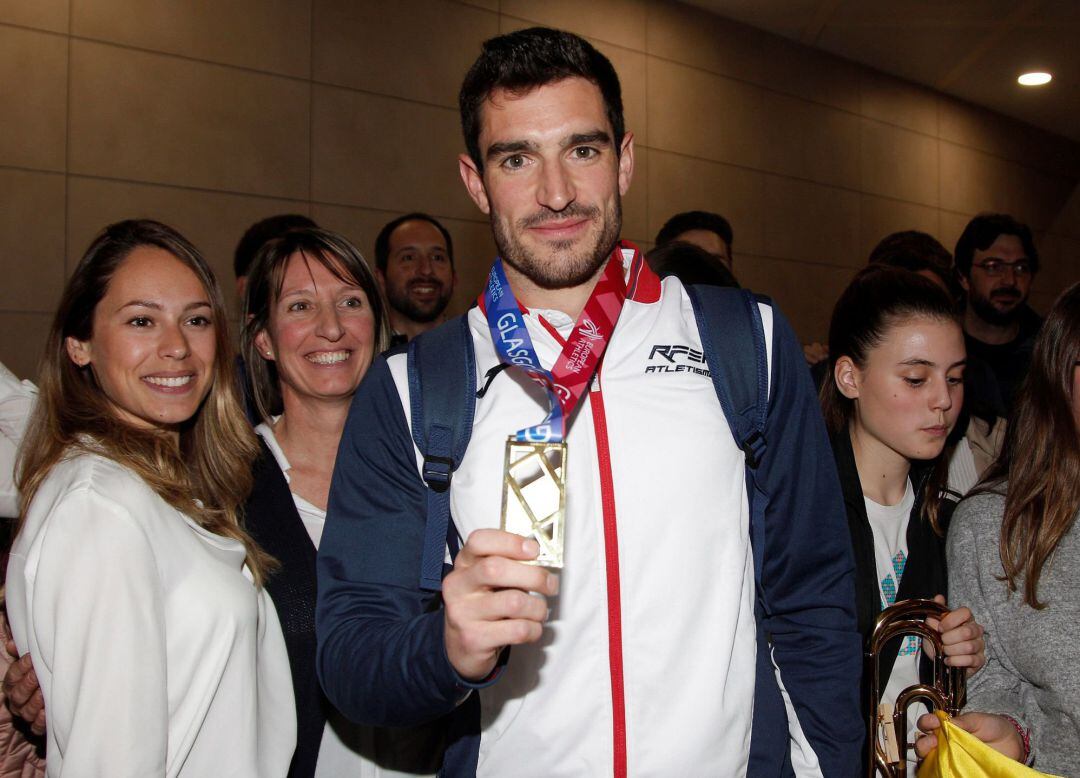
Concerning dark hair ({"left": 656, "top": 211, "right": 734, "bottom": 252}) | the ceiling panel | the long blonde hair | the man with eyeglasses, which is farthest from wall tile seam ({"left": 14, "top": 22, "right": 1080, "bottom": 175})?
the man with eyeglasses

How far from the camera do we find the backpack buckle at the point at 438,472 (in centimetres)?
140

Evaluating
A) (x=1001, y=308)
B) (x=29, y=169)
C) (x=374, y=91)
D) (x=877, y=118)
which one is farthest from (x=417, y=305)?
(x=877, y=118)

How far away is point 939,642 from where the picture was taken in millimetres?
1835

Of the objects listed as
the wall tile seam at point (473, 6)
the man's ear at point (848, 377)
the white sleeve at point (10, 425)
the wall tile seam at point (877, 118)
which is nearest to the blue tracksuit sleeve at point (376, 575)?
the white sleeve at point (10, 425)

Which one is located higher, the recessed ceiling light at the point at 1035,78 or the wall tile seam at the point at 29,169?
the recessed ceiling light at the point at 1035,78

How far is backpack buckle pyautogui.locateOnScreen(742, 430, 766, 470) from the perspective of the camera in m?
1.45

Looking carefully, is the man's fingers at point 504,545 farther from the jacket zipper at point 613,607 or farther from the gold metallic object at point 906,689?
the gold metallic object at point 906,689

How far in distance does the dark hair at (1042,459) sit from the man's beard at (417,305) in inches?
101

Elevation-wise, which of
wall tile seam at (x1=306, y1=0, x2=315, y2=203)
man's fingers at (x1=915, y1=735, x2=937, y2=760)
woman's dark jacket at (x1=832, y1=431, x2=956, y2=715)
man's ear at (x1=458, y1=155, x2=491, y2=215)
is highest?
wall tile seam at (x1=306, y1=0, x2=315, y2=203)

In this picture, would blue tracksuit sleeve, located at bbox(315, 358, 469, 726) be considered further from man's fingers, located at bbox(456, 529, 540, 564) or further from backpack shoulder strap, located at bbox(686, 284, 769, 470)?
backpack shoulder strap, located at bbox(686, 284, 769, 470)

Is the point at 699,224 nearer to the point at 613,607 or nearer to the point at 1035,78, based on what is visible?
the point at 613,607

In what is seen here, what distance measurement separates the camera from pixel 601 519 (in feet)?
4.62

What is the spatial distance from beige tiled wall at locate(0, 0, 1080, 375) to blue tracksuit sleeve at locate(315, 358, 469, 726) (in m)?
3.34

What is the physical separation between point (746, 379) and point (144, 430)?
49.5 inches
